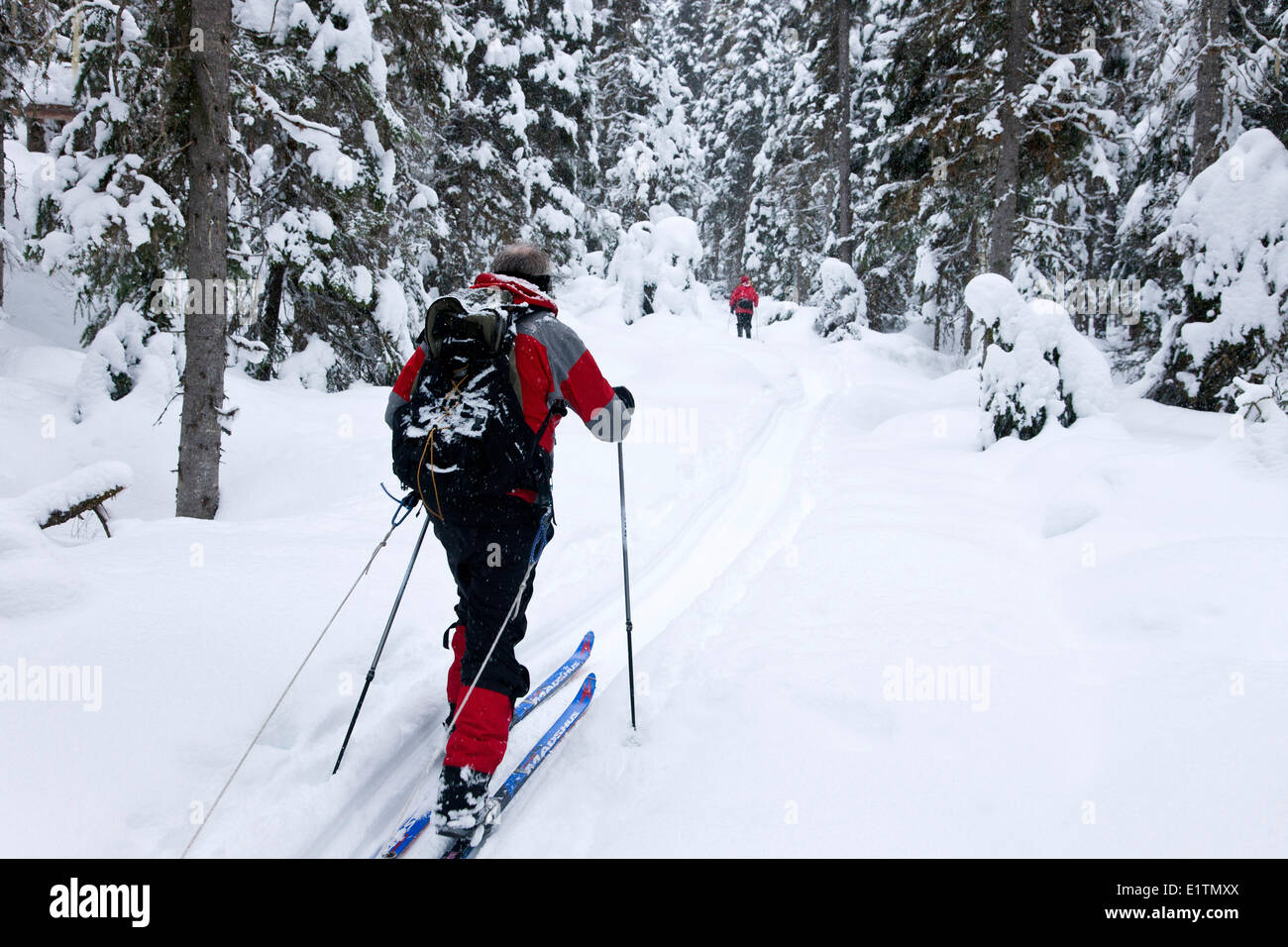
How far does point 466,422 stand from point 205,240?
4.92 m

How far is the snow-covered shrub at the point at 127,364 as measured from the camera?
384 inches

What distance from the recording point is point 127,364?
32.7ft

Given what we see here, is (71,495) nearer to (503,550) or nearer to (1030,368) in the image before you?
(503,550)

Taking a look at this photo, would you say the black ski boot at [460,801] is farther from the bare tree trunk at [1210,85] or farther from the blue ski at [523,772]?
the bare tree trunk at [1210,85]

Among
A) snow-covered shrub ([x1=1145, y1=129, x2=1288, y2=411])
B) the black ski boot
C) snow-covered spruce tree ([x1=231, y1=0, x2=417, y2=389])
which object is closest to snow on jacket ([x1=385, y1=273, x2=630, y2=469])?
the black ski boot

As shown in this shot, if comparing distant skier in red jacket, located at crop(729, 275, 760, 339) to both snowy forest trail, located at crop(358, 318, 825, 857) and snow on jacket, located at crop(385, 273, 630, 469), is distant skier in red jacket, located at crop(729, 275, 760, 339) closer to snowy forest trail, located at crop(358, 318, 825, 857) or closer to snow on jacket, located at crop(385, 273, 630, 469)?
snowy forest trail, located at crop(358, 318, 825, 857)

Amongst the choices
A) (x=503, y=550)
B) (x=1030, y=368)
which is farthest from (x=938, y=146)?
(x=503, y=550)

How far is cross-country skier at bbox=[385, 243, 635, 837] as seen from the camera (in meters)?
3.05

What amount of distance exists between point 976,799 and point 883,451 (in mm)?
7049

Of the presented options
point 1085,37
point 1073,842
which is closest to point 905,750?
point 1073,842

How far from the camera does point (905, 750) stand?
3.28 metres

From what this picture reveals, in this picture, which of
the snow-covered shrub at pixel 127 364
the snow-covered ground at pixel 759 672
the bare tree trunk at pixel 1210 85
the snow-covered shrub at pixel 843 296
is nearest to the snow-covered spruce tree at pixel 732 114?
the snow-covered shrub at pixel 843 296

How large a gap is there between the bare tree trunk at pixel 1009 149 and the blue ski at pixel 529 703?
11.8 meters
